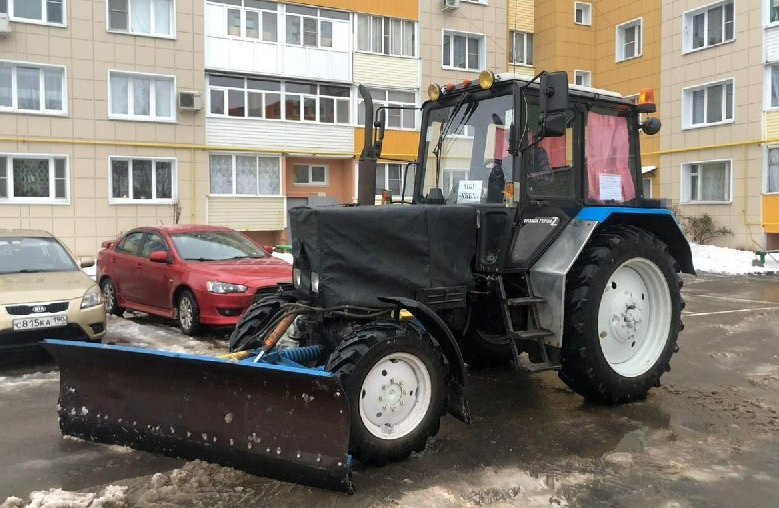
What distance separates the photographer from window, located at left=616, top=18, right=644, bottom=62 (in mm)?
28875

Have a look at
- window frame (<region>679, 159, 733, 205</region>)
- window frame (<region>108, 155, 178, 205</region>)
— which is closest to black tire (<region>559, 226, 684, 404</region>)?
window frame (<region>108, 155, 178, 205</region>)

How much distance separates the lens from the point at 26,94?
812 inches

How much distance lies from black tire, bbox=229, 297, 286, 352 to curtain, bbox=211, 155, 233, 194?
61.3ft

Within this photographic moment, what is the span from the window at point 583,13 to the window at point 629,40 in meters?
1.79

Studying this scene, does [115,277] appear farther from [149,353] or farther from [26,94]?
[26,94]

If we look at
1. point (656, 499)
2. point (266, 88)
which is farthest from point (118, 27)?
point (656, 499)

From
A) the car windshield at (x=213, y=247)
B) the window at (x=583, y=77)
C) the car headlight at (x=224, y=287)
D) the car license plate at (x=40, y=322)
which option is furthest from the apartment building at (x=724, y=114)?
the car license plate at (x=40, y=322)

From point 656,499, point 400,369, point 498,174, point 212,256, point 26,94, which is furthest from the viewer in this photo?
point 26,94

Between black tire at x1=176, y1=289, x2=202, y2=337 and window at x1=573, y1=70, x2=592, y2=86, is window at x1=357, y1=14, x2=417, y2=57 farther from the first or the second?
black tire at x1=176, y1=289, x2=202, y2=337

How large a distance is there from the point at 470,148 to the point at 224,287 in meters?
4.48

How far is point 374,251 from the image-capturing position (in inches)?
187

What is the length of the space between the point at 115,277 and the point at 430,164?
677 cm

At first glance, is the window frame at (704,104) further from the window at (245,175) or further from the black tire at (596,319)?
the black tire at (596,319)

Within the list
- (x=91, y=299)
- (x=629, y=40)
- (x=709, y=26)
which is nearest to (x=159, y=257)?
(x=91, y=299)
